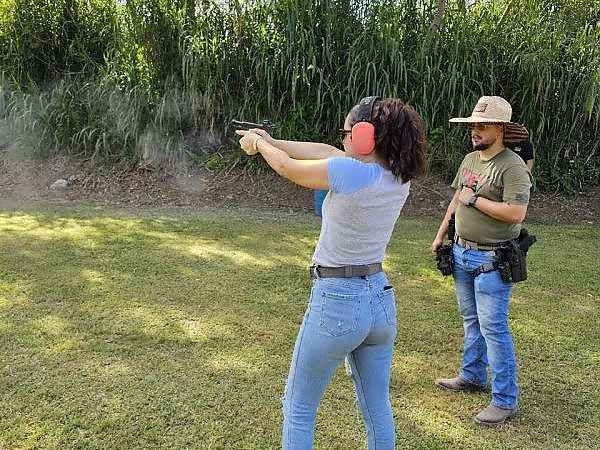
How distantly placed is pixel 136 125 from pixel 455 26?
446 cm

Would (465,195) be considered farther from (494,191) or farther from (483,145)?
(483,145)

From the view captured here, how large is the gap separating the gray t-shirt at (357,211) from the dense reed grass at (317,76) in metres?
6.13

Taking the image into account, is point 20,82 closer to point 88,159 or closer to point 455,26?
point 88,159

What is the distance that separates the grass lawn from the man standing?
274 millimetres

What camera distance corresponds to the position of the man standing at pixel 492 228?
263cm

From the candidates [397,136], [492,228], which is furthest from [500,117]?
[397,136]

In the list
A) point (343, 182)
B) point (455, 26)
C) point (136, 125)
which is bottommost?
point (136, 125)

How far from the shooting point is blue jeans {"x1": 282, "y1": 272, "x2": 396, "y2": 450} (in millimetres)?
1900

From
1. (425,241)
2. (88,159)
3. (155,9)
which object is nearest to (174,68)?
(155,9)

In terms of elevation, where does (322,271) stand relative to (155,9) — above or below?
below

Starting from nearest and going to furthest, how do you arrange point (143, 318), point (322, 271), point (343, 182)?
point (343, 182) < point (322, 271) < point (143, 318)

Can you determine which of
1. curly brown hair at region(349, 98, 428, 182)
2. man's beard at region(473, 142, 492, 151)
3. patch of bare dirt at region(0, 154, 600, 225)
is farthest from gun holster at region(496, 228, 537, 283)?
patch of bare dirt at region(0, 154, 600, 225)

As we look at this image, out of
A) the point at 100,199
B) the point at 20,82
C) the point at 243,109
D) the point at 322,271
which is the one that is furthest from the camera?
the point at 20,82

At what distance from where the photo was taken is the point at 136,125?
27.2ft
